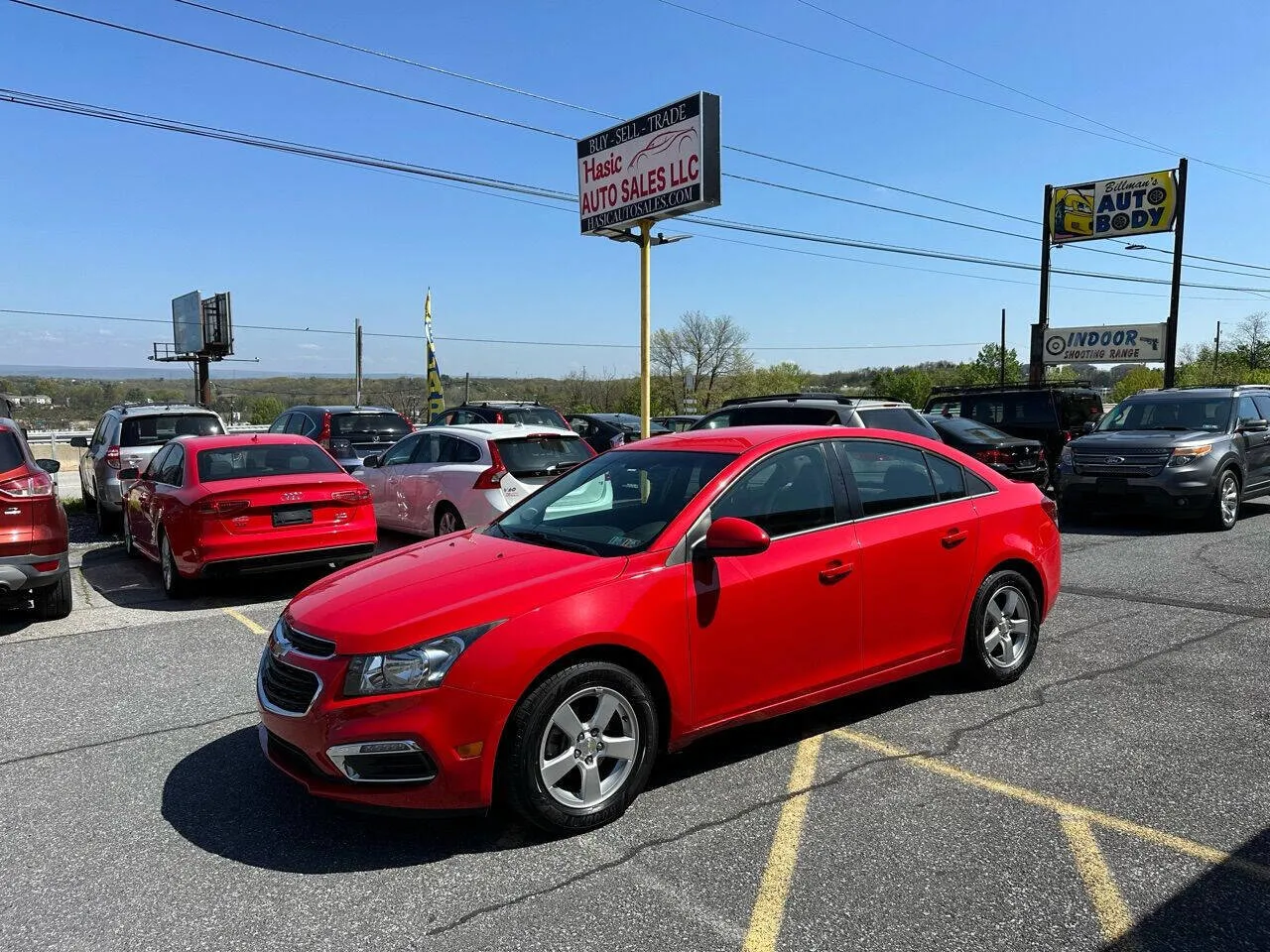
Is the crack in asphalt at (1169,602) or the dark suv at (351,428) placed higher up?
the dark suv at (351,428)

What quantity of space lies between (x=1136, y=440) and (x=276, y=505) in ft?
34.5

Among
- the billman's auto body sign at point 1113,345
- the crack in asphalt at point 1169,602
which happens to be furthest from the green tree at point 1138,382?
the crack in asphalt at point 1169,602

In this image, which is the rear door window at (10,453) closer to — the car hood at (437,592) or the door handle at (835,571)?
the car hood at (437,592)

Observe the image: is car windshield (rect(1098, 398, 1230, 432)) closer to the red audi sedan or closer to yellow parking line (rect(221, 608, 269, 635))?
the red audi sedan

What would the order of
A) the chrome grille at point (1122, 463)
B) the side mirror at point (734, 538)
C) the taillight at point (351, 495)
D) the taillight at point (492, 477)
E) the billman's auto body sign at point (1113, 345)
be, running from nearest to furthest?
1. the side mirror at point (734, 538)
2. the taillight at point (351, 495)
3. the taillight at point (492, 477)
4. the chrome grille at point (1122, 463)
5. the billman's auto body sign at point (1113, 345)

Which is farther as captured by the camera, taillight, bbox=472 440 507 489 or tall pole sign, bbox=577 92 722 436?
tall pole sign, bbox=577 92 722 436

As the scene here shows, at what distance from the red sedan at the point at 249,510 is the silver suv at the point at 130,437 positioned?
9.76 ft

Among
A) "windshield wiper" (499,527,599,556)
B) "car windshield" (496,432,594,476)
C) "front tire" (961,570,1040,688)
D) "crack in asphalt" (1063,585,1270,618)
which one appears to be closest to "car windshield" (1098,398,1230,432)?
"crack in asphalt" (1063,585,1270,618)

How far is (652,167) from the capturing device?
1323 cm

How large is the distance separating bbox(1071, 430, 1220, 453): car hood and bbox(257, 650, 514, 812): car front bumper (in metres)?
10.9

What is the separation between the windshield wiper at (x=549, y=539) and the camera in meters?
4.07

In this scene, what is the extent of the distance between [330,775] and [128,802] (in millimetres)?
1238

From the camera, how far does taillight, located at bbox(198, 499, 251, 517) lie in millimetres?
7895

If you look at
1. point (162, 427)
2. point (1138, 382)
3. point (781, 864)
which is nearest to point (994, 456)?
point (781, 864)
